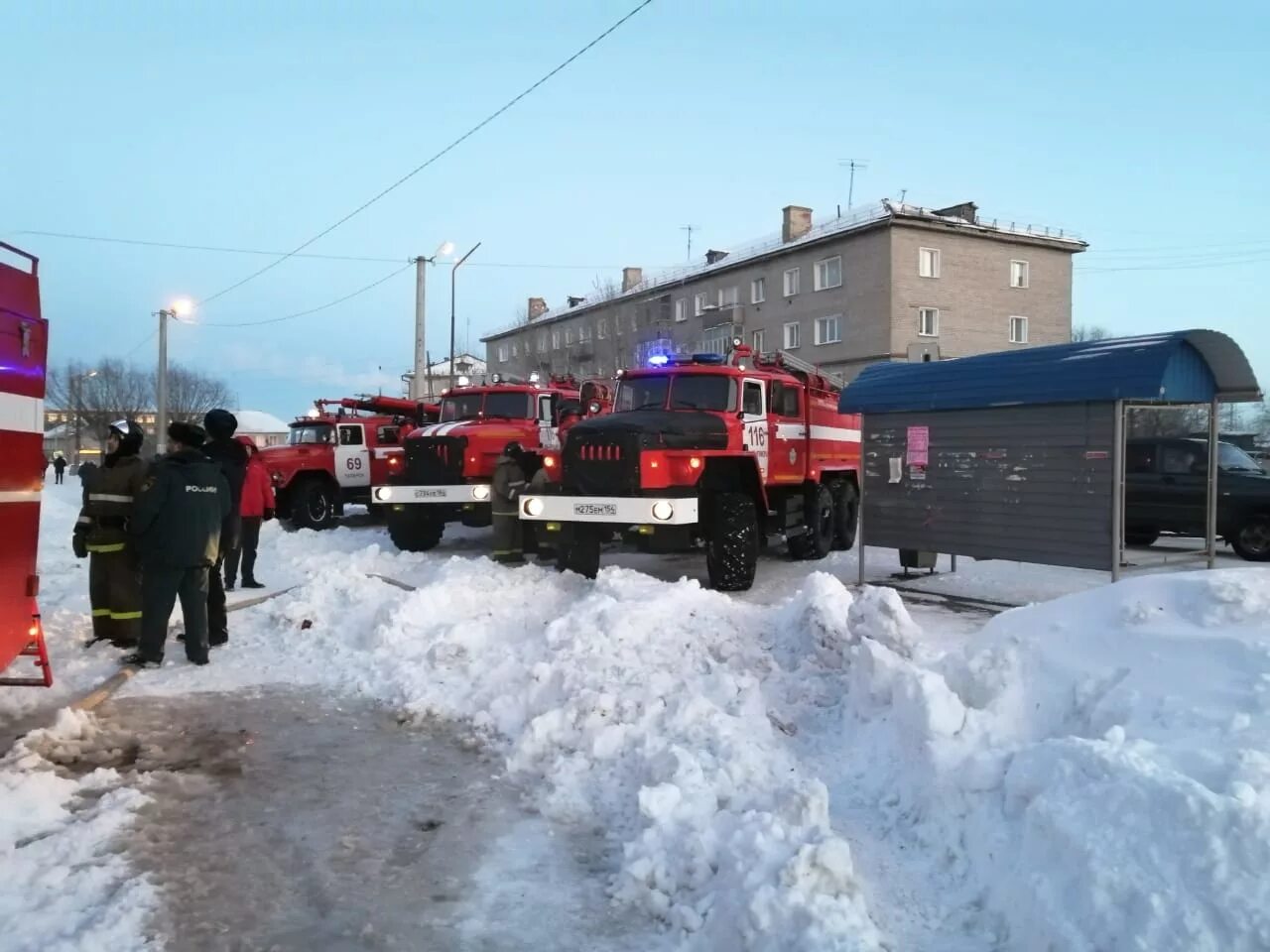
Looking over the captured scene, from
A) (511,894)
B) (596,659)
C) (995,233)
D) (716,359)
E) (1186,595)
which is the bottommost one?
(511,894)

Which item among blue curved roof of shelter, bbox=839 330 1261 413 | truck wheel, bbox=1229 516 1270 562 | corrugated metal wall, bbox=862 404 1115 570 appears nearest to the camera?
blue curved roof of shelter, bbox=839 330 1261 413

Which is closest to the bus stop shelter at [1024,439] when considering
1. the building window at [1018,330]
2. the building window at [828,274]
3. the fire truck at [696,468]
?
the fire truck at [696,468]

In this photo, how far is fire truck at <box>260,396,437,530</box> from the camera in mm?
17672

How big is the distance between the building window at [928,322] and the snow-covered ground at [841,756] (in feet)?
101

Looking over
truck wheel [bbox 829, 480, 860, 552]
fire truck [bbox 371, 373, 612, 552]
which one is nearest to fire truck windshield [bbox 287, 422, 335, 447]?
fire truck [bbox 371, 373, 612, 552]

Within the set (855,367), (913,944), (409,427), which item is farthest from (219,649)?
(855,367)

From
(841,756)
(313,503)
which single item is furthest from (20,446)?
(313,503)

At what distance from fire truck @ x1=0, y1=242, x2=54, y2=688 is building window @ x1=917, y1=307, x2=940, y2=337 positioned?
34.8 metres

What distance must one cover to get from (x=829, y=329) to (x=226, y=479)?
3384 cm

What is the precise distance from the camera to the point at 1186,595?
15.8ft

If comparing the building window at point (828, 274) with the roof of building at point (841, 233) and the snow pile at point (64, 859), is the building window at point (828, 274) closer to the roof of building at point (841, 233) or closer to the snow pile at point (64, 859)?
the roof of building at point (841, 233)

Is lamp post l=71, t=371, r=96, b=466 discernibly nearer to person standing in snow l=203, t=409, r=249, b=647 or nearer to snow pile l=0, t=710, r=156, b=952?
person standing in snow l=203, t=409, r=249, b=647

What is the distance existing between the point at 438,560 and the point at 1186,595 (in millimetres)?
8993

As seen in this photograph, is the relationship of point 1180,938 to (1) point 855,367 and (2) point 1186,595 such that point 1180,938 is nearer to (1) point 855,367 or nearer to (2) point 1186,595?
(2) point 1186,595
